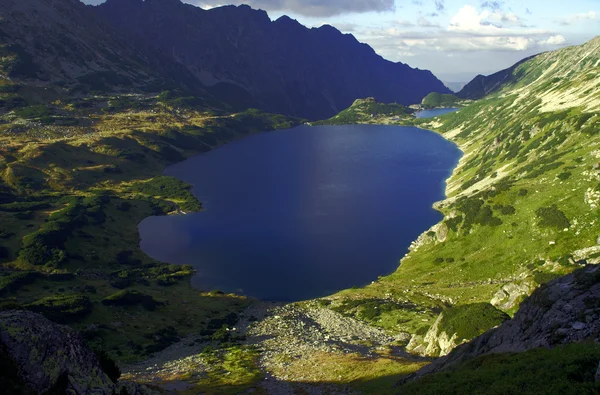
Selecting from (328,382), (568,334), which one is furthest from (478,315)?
(568,334)

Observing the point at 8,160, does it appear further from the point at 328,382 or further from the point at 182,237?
the point at 328,382

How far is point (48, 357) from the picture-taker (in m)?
26.1

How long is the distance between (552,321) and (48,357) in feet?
101

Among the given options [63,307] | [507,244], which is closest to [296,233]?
[507,244]

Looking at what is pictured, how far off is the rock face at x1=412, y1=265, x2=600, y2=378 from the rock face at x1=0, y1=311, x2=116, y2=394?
24092 mm

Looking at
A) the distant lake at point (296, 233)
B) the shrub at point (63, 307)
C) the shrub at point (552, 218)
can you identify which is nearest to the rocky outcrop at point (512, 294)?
the shrub at point (552, 218)

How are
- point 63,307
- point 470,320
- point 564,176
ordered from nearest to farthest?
point 470,320 → point 63,307 → point 564,176

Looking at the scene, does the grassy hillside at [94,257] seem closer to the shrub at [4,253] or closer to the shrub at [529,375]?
the shrub at [4,253]

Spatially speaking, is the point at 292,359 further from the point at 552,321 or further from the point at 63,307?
the point at 63,307

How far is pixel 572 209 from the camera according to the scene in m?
73.2

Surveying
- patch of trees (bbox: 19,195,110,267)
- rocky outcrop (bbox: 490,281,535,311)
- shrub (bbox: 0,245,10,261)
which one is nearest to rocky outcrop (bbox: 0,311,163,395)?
rocky outcrop (bbox: 490,281,535,311)

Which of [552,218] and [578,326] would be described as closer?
[578,326]

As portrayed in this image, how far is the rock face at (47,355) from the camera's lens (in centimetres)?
2519

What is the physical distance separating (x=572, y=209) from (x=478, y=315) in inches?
1593
